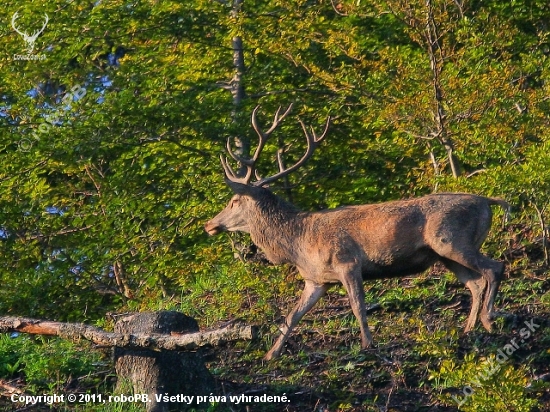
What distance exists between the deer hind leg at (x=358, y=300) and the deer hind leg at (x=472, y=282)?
85cm

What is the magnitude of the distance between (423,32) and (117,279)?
6.73 meters

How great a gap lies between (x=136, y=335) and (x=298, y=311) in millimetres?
2313

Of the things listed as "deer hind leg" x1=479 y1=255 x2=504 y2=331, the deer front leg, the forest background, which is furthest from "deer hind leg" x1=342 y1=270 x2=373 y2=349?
the forest background

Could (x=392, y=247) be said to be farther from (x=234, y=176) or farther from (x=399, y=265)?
(x=234, y=176)

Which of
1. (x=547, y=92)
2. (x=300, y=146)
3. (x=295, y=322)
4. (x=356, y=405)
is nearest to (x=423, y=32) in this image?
(x=547, y=92)

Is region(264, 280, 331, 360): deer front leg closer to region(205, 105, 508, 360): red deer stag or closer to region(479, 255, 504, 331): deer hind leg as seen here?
region(205, 105, 508, 360): red deer stag

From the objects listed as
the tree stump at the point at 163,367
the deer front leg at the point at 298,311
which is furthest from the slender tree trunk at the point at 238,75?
the tree stump at the point at 163,367

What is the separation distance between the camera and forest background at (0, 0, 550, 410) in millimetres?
17672

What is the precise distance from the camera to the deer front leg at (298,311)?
11.9 meters

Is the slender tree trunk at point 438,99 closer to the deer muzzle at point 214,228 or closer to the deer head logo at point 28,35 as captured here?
the deer muzzle at point 214,228

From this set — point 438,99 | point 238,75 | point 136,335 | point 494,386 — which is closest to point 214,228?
point 136,335

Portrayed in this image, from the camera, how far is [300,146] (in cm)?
2047

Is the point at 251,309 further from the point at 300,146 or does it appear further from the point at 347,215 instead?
the point at 300,146

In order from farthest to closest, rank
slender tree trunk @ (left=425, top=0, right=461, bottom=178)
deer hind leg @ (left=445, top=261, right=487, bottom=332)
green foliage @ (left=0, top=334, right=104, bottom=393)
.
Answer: slender tree trunk @ (left=425, top=0, right=461, bottom=178), deer hind leg @ (left=445, top=261, right=487, bottom=332), green foliage @ (left=0, top=334, right=104, bottom=393)
